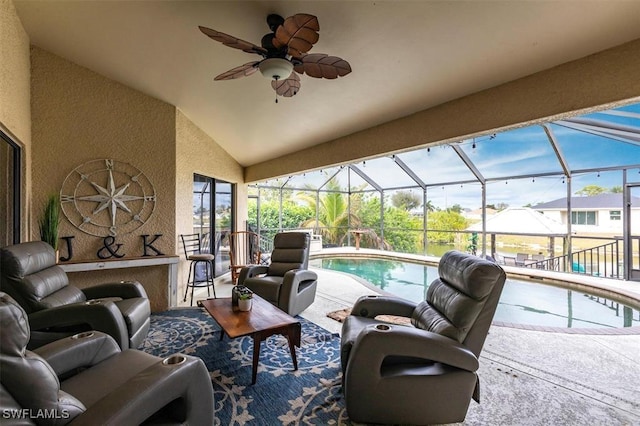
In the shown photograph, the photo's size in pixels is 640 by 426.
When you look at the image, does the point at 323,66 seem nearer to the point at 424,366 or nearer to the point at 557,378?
the point at 424,366

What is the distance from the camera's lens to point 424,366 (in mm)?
1918

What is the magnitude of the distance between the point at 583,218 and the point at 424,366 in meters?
7.25

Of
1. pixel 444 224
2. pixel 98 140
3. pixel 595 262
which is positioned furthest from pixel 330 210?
pixel 98 140

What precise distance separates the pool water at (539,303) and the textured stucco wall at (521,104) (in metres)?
2.64

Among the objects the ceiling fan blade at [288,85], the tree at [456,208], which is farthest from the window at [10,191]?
the tree at [456,208]

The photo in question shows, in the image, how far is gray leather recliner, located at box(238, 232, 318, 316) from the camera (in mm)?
3643

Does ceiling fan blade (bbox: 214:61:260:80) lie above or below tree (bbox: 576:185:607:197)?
above

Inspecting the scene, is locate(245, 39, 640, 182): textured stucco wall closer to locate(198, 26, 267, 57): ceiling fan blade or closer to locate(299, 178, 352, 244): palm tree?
locate(198, 26, 267, 57): ceiling fan blade

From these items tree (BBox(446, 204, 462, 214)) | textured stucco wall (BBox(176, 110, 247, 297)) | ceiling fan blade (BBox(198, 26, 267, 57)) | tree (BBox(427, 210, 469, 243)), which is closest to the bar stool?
textured stucco wall (BBox(176, 110, 247, 297))

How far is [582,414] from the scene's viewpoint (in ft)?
6.52

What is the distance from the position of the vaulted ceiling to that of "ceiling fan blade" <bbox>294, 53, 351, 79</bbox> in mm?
470

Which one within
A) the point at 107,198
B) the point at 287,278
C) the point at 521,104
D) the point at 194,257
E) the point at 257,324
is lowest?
the point at 257,324

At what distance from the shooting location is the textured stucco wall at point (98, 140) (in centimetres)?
363

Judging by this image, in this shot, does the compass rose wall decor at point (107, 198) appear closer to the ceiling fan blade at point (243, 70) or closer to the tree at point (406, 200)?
the ceiling fan blade at point (243, 70)
